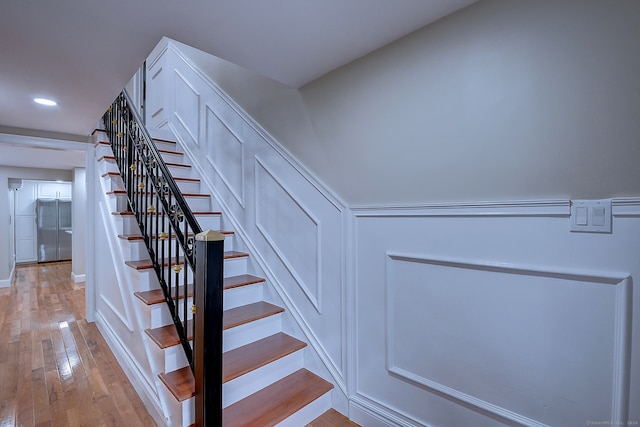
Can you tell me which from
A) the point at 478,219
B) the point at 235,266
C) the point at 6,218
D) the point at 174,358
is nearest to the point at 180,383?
the point at 174,358

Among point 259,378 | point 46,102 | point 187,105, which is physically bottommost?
point 259,378

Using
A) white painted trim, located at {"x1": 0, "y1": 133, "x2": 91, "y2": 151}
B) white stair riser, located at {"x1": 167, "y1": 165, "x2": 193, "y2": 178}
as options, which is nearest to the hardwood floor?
white stair riser, located at {"x1": 167, "y1": 165, "x2": 193, "y2": 178}

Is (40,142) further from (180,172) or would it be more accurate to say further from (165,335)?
(165,335)

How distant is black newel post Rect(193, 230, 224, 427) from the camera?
1360 mm

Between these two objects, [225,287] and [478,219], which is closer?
[478,219]

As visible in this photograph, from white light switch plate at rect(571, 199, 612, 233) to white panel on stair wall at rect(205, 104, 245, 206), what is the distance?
7.28 ft

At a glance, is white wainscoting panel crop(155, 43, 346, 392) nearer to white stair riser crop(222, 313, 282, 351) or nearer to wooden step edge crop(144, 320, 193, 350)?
white stair riser crop(222, 313, 282, 351)

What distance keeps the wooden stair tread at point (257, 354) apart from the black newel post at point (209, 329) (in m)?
0.22

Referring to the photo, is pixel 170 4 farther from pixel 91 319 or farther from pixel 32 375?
pixel 91 319

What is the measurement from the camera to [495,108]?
1210 mm

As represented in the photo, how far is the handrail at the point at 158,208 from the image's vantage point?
1.59 meters

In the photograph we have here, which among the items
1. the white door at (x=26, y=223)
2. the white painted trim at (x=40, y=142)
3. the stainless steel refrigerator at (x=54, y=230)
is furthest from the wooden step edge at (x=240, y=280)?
the white door at (x=26, y=223)

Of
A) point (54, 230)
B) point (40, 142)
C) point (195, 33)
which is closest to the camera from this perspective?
point (195, 33)

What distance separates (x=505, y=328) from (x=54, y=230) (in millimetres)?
10048
